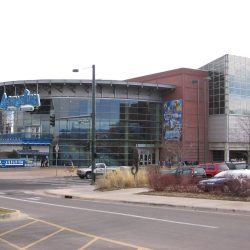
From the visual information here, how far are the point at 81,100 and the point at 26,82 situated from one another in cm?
864

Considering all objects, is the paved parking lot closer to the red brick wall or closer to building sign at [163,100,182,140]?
the red brick wall

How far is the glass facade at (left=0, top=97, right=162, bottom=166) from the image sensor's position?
7219 centimetres

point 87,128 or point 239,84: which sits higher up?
point 239,84

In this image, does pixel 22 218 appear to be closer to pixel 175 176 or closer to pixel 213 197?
pixel 213 197

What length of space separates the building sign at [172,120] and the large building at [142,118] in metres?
0.15

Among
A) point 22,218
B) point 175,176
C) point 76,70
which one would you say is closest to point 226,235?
point 22,218

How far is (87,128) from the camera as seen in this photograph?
72.9 metres

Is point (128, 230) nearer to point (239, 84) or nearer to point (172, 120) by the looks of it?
point (172, 120)

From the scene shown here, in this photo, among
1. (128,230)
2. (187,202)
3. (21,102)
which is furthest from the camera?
(21,102)

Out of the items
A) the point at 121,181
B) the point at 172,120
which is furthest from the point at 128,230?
the point at 172,120

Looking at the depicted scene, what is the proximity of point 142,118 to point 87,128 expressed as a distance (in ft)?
29.7

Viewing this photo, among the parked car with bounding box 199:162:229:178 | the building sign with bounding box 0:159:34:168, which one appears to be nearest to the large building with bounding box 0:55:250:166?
the building sign with bounding box 0:159:34:168

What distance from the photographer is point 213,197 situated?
2184cm

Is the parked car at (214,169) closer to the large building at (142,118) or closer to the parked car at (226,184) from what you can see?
the parked car at (226,184)
